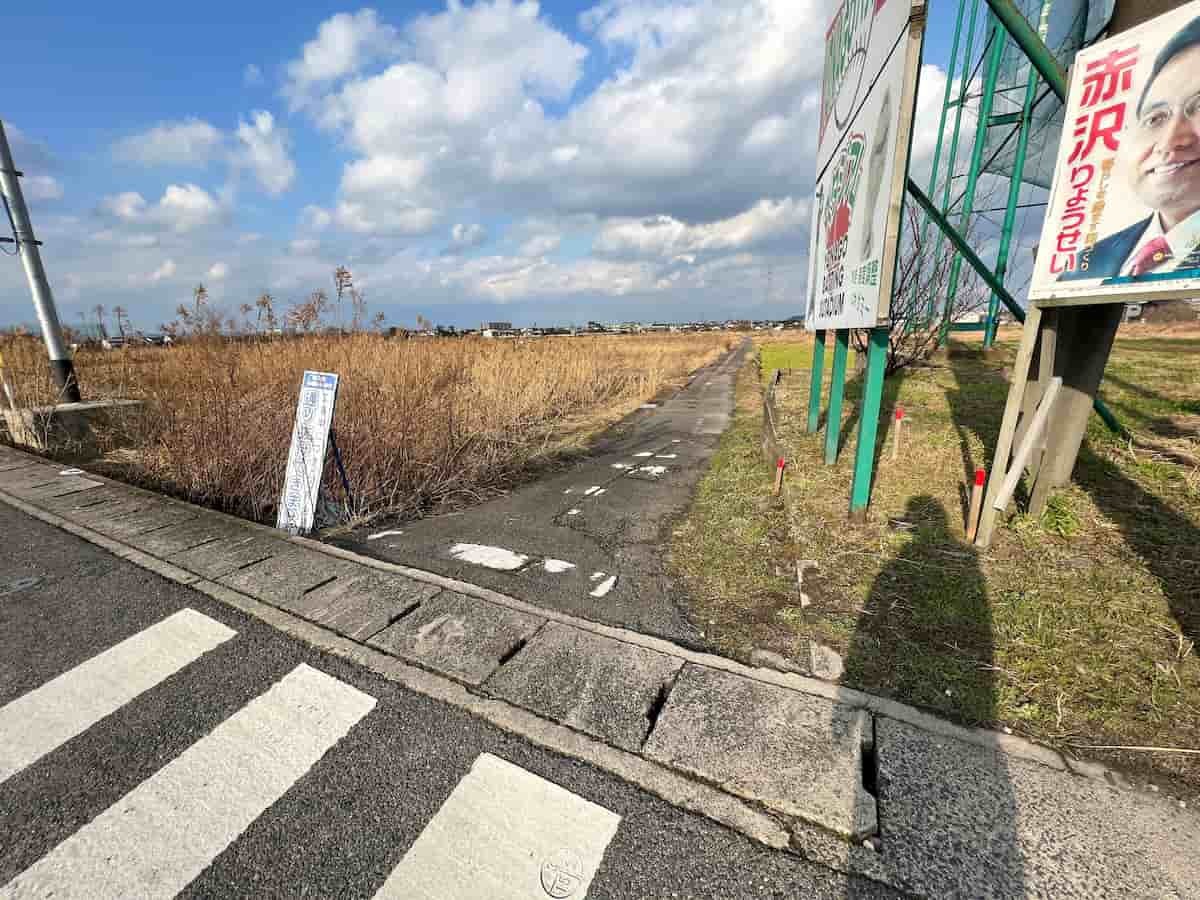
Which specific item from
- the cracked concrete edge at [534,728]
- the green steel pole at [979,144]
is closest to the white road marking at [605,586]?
the cracked concrete edge at [534,728]

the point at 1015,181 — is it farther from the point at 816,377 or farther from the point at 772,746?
the point at 772,746

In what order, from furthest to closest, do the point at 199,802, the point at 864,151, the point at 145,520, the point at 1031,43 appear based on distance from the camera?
1. the point at 145,520
2. the point at 864,151
3. the point at 1031,43
4. the point at 199,802

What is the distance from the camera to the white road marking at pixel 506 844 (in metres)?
1.37

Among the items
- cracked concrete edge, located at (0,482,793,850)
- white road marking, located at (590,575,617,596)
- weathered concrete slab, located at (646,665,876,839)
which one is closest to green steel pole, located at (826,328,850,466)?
white road marking, located at (590,575,617,596)

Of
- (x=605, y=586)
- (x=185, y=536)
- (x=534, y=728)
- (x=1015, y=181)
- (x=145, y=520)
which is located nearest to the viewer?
(x=534, y=728)

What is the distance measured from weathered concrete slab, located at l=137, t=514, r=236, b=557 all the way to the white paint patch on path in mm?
2899

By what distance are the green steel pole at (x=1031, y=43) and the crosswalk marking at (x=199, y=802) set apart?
4924 millimetres

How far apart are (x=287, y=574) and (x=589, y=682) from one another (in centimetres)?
231

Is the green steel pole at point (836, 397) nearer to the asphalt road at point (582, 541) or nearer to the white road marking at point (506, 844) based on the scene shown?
the asphalt road at point (582, 541)

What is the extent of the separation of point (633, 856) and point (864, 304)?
11.4 feet

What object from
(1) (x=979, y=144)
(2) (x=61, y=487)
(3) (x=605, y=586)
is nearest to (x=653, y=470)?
(3) (x=605, y=586)

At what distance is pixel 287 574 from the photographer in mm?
3182

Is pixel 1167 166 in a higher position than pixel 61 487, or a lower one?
higher

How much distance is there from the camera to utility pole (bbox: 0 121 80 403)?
6895 mm
